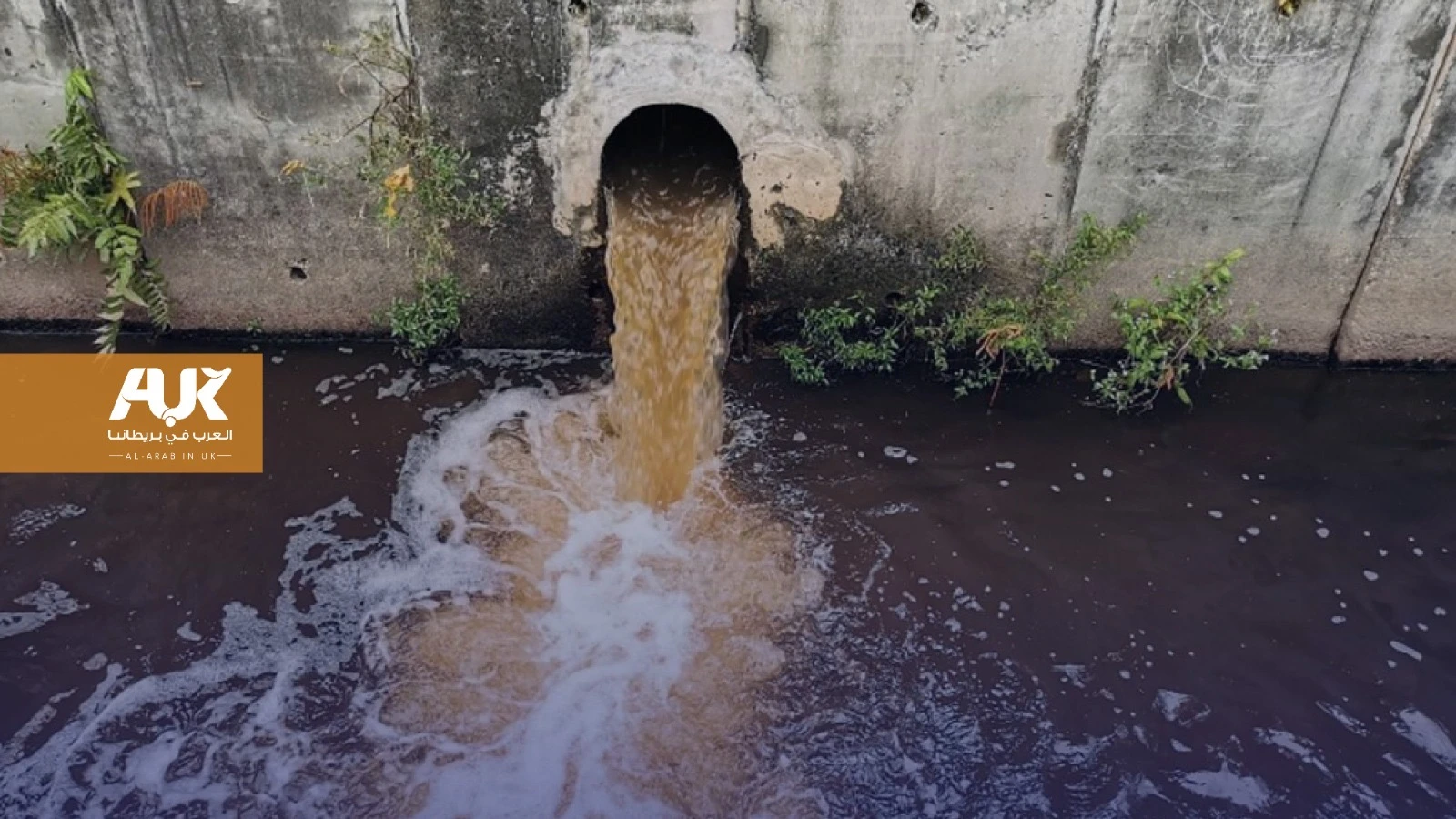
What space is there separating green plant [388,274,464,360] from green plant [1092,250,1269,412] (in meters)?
3.43

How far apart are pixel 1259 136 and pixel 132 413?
5.80 meters

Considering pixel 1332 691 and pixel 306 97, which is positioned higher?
pixel 306 97

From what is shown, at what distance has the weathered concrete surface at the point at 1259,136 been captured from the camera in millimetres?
4961

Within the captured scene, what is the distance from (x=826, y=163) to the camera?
5.38 meters

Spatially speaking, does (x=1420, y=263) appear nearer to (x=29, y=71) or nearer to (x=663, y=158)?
(x=663, y=158)

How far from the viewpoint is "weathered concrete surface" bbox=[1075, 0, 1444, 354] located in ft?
16.3

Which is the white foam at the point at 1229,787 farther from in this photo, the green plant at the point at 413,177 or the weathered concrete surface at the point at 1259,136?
the green plant at the point at 413,177

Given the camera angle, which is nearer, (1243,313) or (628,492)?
(628,492)

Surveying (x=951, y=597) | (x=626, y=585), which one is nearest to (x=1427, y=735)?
(x=951, y=597)

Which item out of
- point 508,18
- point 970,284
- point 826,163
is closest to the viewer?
point 508,18

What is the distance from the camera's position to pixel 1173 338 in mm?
5668

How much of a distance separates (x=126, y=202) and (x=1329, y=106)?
5876 mm

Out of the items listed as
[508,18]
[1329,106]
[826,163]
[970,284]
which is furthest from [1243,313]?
[508,18]

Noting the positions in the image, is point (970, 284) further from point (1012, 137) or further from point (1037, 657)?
point (1037, 657)
